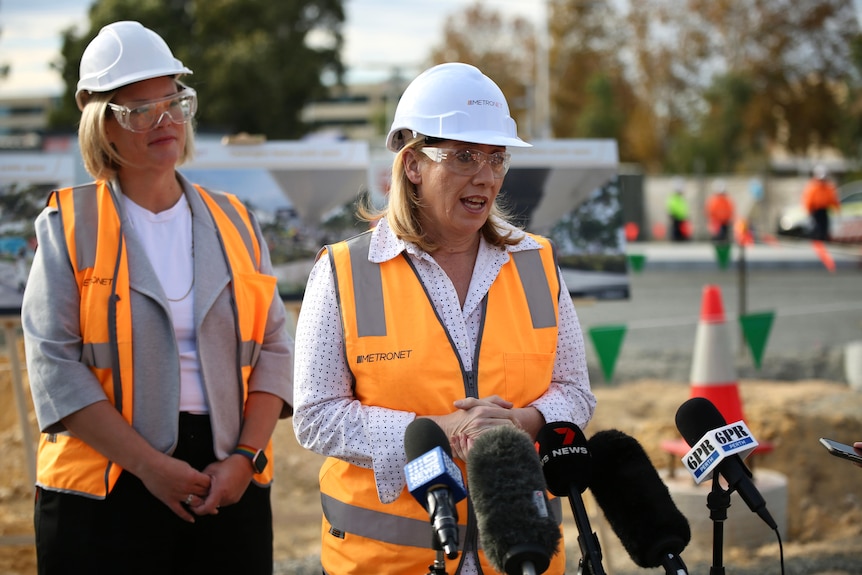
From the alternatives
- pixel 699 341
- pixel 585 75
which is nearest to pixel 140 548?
pixel 699 341

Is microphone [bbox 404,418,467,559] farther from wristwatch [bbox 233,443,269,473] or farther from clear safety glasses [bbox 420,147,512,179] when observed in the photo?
wristwatch [bbox 233,443,269,473]

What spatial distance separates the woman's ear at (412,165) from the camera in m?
2.78

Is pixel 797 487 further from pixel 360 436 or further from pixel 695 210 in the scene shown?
pixel 695 210

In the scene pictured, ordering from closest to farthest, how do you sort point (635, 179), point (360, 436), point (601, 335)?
point (360, 436) < point (601, 335) < point (635, 179)

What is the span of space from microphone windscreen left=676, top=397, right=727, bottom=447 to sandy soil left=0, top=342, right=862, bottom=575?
94.5 inches

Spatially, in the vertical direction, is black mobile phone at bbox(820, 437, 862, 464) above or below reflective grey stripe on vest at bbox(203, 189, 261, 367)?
below

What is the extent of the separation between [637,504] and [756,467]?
5148 millimetres

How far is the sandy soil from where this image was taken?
222 inches

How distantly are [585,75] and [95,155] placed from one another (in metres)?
53.2

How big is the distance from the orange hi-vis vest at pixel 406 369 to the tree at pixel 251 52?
35.2 meters

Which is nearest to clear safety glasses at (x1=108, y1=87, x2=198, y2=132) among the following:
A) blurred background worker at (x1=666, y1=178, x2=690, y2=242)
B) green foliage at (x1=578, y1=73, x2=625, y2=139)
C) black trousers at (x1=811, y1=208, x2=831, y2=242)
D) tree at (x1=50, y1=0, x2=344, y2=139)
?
black trousers at (x1=811, y1=208, x2=831, y2=242)

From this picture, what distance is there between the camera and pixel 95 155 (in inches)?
126

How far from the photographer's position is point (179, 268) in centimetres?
317

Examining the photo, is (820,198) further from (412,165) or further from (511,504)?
(511,504)
